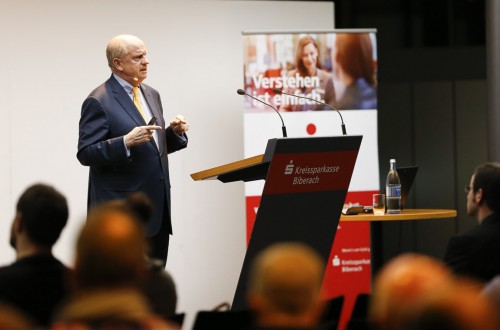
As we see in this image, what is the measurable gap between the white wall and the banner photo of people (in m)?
0.52

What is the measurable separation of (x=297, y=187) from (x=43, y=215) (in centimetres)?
183

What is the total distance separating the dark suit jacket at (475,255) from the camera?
3473 mm

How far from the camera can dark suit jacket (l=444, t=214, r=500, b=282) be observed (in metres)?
3.47

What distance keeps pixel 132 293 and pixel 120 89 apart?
10.6ft

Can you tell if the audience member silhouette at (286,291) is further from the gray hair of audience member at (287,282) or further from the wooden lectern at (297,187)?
the wooden lectern at (297,187)

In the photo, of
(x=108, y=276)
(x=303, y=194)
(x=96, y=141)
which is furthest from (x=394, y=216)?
(x=108, y=276)

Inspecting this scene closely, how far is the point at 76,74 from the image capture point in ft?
23.1

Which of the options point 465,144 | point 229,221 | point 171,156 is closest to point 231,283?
point 229,221

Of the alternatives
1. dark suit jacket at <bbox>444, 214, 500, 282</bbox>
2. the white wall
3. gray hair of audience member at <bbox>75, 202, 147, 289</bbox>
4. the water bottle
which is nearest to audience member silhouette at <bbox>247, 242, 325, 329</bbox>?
gray hair of audience member at <bbox>75, 202, 147, 289</bbox>

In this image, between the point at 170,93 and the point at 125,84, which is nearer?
the point at 125,84

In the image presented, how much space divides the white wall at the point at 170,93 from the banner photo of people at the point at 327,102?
52 centimetres

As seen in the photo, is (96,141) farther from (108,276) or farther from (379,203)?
(108,276)

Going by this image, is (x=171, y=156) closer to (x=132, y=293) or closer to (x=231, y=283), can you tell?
(x=231, y=283)

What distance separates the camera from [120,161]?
4.68 metres
